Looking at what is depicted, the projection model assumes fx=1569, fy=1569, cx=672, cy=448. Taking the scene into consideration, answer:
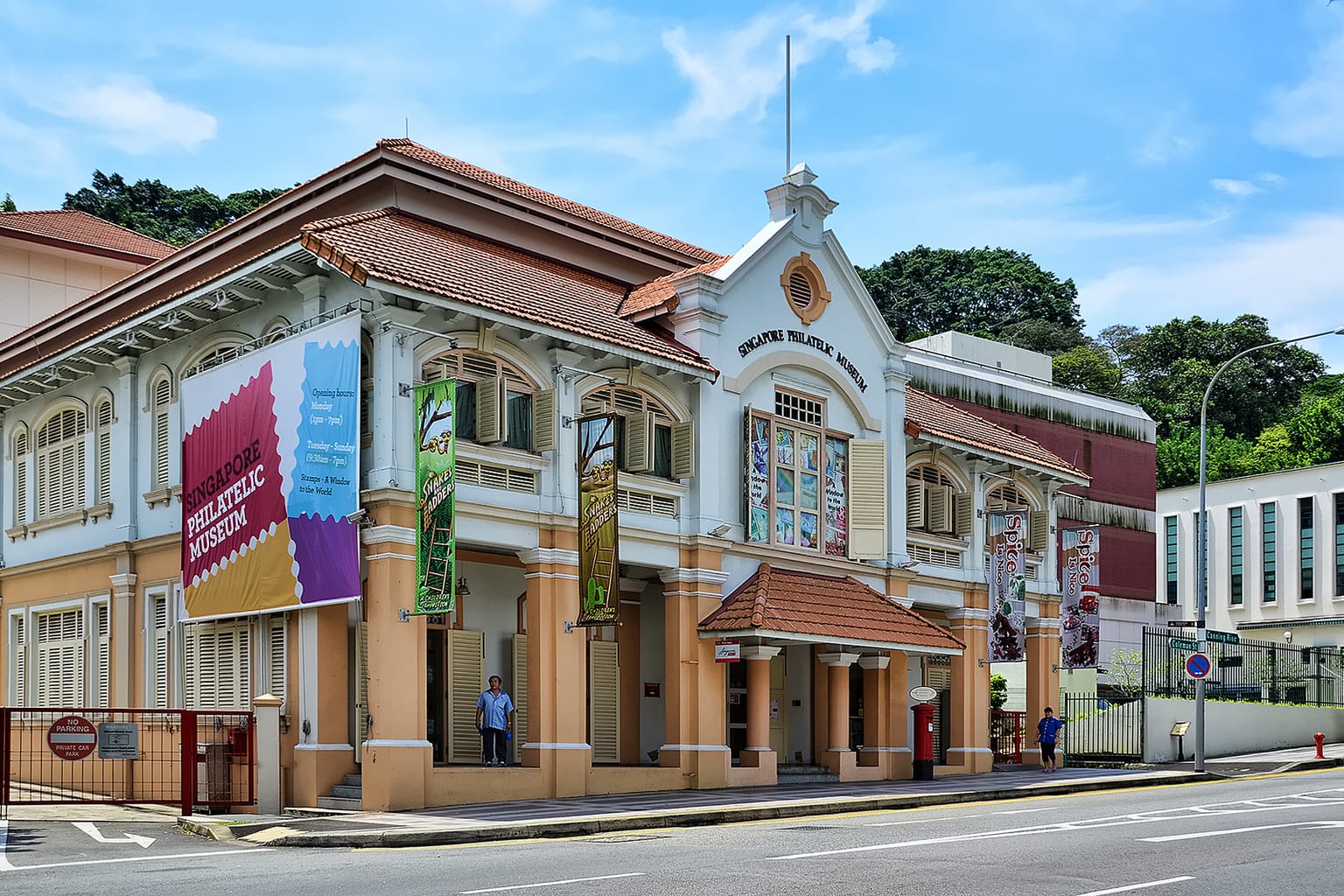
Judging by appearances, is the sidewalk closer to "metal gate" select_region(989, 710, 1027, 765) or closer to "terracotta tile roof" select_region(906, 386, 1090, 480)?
"metal gate" select_region(989, 710, 1027, 765)

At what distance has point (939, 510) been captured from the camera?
32156 mm

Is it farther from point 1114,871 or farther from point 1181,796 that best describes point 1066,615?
point 1114,871

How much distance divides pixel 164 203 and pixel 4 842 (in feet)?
177

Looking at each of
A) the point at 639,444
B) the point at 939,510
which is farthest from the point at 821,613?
the point at 939,510

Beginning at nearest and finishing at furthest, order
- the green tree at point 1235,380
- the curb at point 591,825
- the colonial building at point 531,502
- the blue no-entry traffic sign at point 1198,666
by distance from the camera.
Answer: the curb at point 591,825, the colonial building at point 531,502, the blue no-entry traffic sign at point 1198,666, the green tree at point 1235,380

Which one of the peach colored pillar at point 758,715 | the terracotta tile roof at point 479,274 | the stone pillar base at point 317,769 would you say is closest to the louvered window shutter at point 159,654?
the stone pillar base at point 317,769

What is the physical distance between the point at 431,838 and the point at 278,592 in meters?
6.10

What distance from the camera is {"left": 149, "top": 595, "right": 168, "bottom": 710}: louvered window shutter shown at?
24.8 metres

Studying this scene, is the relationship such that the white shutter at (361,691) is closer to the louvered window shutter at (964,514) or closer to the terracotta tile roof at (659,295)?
the terracotta tile roof at (659,295)

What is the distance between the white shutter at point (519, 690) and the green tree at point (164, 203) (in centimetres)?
4427

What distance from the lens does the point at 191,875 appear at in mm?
13344

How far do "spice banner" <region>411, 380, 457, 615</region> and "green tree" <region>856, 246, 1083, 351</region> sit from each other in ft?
230

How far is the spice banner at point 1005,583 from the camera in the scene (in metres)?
33.0

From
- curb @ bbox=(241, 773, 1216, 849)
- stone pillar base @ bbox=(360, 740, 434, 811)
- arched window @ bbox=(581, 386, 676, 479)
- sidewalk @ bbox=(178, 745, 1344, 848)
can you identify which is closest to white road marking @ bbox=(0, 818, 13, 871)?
sidewalk @ bbox=(178, 745, 1344, 848)
